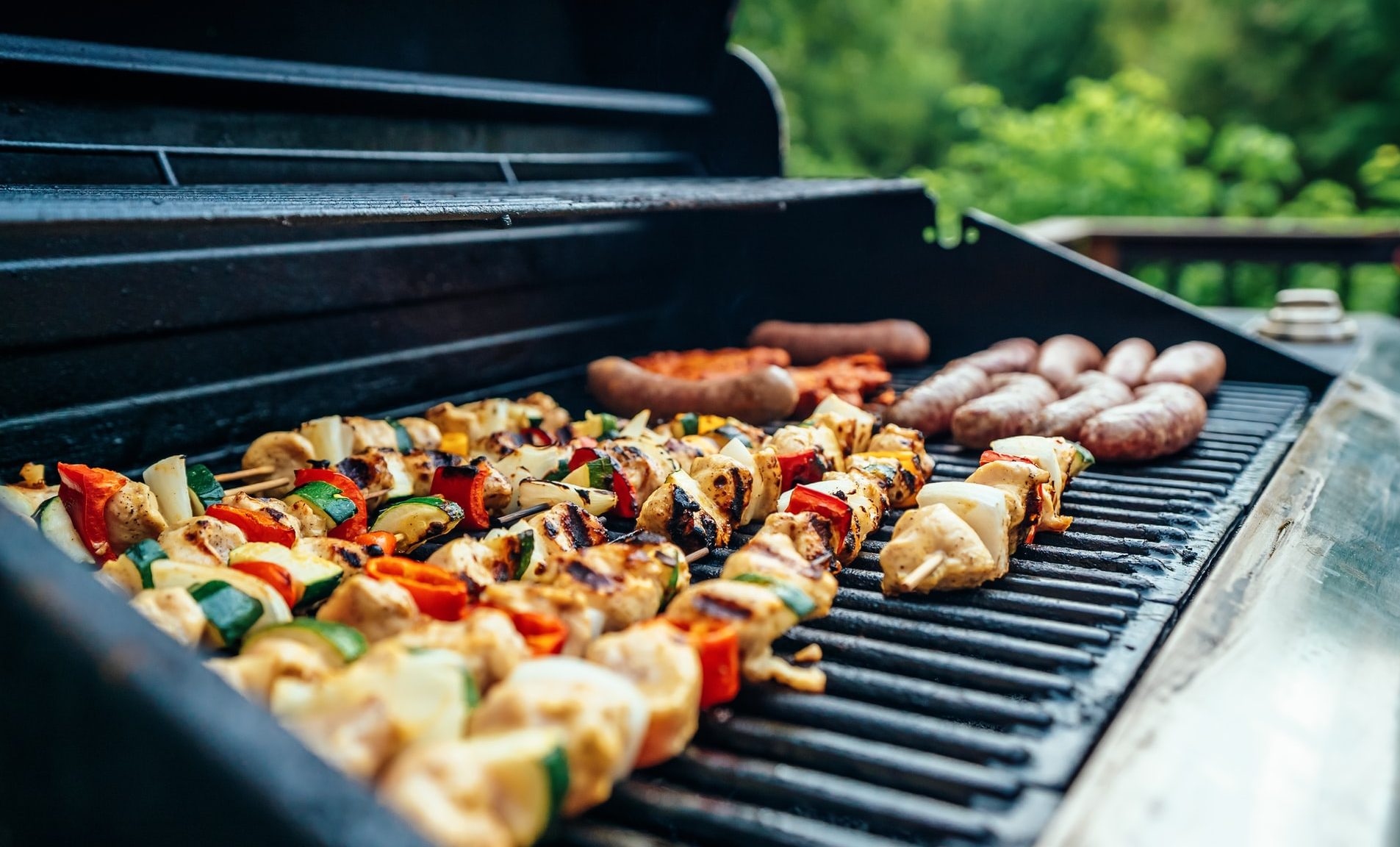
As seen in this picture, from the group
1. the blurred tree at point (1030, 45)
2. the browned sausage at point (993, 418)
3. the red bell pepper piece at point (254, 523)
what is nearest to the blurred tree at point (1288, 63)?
the blurred tree at point (1030, 45)

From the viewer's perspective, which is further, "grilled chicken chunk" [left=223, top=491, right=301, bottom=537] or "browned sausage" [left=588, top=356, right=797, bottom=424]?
"browned sausage" [left=588, top=356, right=797, bottom=424]

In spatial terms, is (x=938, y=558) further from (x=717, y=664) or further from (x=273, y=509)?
(x=273, y=509)

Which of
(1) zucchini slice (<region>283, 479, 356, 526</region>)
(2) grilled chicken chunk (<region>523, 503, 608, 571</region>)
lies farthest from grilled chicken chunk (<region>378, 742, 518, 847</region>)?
(1) zucchini slice (<region>283, 479, 356, 526</region>)

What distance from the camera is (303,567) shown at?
2.23 metres

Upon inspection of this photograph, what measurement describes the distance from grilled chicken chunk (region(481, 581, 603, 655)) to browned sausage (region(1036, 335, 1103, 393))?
9.94 ft

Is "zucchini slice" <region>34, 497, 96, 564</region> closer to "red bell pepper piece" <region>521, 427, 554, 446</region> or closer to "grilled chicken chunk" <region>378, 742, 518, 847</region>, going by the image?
"red bell pepper piece" <region>521, 427, 554, 446</region>

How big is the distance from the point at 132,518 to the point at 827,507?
1.81 meters

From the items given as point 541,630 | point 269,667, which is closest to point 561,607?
point 541,630

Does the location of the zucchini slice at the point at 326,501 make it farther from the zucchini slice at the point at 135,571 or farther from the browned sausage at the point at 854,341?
the browned sausage at the point at 854,341

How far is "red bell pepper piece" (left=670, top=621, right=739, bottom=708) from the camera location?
188 cm

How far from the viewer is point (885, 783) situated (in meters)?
1.77

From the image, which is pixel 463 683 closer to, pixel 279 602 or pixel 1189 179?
pixel 279 602

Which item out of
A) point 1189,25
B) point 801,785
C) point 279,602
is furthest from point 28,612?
point 1189,25

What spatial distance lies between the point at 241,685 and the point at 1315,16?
2189cm
